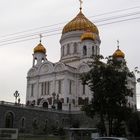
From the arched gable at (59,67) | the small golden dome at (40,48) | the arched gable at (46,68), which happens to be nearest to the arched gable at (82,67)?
the arched gable at (59,67)

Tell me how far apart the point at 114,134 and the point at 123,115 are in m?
3.39

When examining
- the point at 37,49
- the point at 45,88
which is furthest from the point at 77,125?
the point at 37,49

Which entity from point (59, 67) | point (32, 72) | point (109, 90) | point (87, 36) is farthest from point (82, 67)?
point (109, 90)

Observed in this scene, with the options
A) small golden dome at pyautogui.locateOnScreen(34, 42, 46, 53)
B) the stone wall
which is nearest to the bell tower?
small golden dome at pyautogui.locateOnScreen(34, 42, 46, 53)

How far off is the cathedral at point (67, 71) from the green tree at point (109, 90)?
2689 cm

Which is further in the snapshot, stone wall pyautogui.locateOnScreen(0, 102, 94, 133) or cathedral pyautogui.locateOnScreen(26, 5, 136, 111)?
cathedral pyautogui.locateOnScreen(26, 5, 136, 111)

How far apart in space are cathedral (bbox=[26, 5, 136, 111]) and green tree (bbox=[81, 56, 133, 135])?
26.9 meters

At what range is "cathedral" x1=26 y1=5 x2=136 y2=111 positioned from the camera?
241ft

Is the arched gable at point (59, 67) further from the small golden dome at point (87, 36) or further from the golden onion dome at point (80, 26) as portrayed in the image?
the golden onion dome at point (80, 26)

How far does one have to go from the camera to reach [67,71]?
244 ft

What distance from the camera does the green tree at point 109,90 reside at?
41.4 meters

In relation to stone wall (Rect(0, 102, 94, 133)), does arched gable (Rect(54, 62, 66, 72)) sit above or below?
above

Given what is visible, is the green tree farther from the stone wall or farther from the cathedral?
the cathedral

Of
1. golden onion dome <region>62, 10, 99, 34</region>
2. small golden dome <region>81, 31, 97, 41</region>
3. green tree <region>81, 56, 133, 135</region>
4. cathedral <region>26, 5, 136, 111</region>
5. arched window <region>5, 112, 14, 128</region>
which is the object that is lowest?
arched window <region>5, 112, 14, 128</region>
